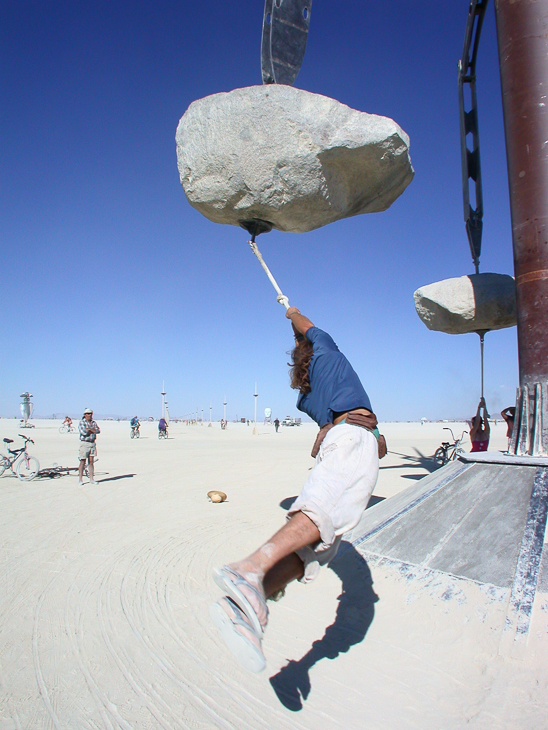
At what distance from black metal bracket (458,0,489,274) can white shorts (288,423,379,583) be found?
5848mm

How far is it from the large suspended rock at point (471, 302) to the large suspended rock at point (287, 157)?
2701 mm

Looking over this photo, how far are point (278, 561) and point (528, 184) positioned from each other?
4896 mm

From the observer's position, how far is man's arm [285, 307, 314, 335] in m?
3.08

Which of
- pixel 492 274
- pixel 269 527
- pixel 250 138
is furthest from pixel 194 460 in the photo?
pixel 250 138

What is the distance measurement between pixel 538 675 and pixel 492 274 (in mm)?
5527

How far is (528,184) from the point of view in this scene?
4.81 meters

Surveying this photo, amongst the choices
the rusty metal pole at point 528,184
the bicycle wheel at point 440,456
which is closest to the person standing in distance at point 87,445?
the rusty metal pole at point 528,184

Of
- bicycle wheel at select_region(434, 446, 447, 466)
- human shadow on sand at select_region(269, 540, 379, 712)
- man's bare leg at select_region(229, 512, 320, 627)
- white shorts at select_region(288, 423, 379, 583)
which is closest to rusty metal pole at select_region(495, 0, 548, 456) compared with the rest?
human shadow on sand at select_region(269, 540, 379, 712)

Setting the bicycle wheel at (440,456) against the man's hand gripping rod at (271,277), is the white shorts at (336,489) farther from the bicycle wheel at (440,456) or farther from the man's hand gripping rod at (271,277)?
the bicycle wheel at (440,456)

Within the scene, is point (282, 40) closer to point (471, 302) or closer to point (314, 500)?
point (471, 302)

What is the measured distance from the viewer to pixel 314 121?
397 centimetres

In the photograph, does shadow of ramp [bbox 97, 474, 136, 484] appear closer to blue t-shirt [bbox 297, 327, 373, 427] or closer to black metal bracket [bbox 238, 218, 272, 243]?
black metal bracket [bbox 238, 218, 272, 243]

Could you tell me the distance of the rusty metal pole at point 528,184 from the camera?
4.57 m

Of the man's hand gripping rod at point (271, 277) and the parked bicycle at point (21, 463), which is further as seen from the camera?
the parked bicycle at point (21, 463)
